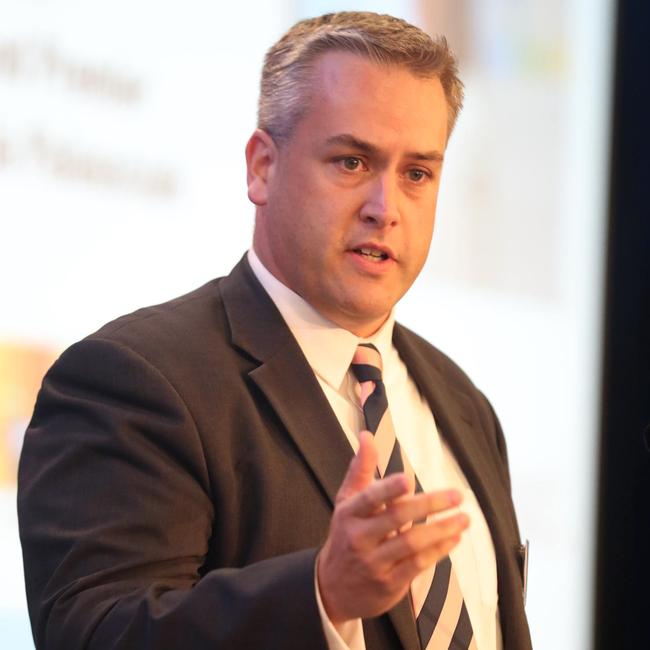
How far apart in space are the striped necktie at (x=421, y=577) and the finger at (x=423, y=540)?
0.53m

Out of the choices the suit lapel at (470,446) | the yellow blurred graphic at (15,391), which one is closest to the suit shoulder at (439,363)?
the suit lapel at (470,446)

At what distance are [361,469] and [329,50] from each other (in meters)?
1.01

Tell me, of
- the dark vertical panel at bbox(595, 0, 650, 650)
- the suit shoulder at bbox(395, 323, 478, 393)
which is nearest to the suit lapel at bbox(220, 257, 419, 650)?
the suit shoulder at bbox(395, 323, 478, 393)

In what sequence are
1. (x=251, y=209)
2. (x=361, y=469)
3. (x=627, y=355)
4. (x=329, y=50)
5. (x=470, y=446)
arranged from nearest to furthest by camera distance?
(x=361, y=469), (x=329, y=50), (x=470, y=446), (x=251, y=209), (x=627, y=355)

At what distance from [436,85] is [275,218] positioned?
0.43 metres

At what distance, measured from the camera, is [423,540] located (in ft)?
4.74

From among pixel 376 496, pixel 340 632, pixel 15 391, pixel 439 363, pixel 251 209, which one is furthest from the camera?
pixel 251 209

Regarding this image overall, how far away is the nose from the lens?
2107 millimetres

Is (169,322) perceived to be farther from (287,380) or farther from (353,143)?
(353,143)

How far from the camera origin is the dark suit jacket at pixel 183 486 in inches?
63.6

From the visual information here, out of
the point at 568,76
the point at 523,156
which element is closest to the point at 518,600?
the point at 523,156

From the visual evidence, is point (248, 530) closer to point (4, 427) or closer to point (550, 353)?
point (4, 427)

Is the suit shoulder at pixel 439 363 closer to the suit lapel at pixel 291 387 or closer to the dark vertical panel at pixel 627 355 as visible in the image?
the suit lapel at pixel 291 387

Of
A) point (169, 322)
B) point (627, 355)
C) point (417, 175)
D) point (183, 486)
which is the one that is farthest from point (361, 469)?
point (627, 355)
